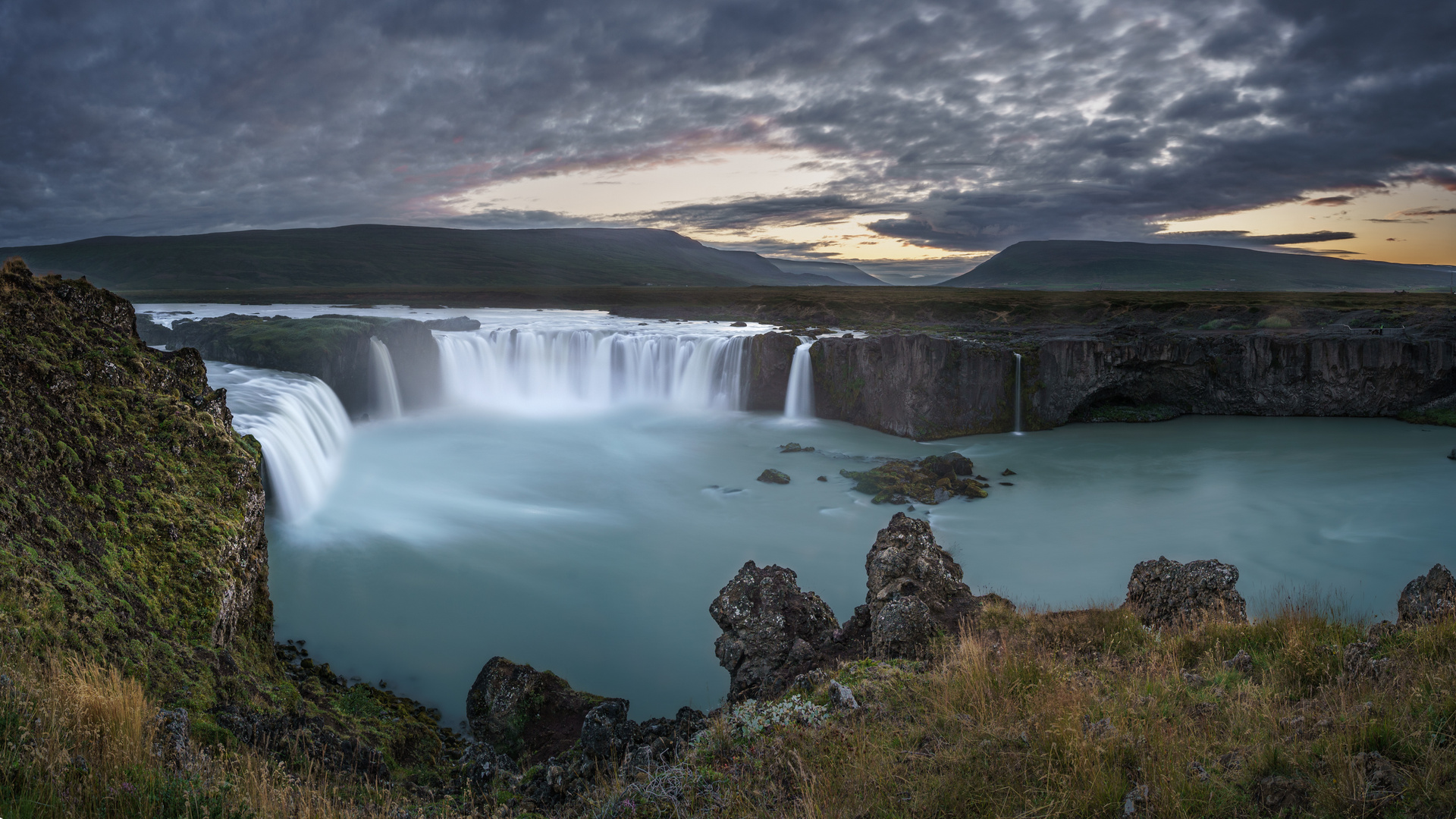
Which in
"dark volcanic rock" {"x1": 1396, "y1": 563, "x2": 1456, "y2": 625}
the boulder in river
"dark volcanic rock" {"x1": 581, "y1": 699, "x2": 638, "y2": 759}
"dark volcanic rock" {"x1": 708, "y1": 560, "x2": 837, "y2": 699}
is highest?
"dark volcanic rock" {"x1": 1396, "y1": 563, "x2": 1456, "y2": 625}

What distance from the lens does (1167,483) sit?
2100 cm

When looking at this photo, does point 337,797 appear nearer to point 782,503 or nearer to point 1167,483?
point 782,503

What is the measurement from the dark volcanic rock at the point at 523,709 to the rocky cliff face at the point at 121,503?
246cm

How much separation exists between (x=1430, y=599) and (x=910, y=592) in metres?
5.04

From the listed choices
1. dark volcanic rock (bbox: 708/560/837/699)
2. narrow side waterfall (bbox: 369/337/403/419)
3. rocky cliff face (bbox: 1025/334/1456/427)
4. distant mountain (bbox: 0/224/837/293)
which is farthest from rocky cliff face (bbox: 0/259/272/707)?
distant mountain (bbox: 0/224/837/293)

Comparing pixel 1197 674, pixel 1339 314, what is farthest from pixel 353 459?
pixel 1339 314

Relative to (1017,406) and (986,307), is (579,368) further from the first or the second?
(986,307)

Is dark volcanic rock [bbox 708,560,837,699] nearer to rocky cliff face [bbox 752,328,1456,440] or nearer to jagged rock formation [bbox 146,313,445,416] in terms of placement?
rocky cliff face [bbox 752,328,1456,440]

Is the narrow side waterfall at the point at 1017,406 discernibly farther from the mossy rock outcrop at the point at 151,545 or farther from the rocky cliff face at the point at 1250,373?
the mossy rock outcrop at the point at 151,545

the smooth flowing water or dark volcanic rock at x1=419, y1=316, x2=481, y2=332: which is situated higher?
dark volcanic rock at x1=419, y1=316, x2=481, y2=332

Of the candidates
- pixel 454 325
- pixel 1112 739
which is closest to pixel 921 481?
pixel 1112 739

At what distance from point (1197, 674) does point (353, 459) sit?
2193 centimetres

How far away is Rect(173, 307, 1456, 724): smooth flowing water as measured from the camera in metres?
11.6

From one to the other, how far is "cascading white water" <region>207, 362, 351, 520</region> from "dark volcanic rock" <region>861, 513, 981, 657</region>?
12.5 metres
